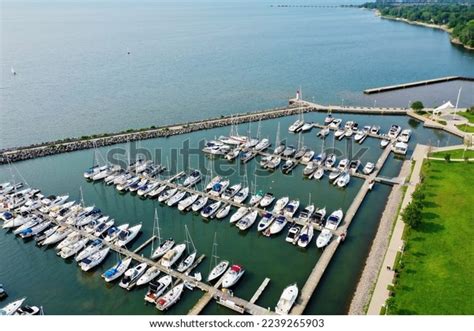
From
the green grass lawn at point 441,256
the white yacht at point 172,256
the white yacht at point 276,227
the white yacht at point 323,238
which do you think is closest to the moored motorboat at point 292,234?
the white yacht at point 276,227

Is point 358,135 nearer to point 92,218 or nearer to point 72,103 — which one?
point 92,218

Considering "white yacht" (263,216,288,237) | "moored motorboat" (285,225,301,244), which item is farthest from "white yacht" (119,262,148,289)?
"moored motorboat" (285,225,301,244)

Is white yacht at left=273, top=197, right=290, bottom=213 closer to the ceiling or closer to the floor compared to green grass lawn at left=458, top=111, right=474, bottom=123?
closer to the floor

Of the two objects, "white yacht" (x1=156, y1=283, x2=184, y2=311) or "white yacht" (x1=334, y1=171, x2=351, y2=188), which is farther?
"white yacht" (x1=334, y1=171, x2=351, y2=188)

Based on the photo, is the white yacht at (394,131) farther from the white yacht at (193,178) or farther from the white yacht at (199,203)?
the white yacht at (199,203)

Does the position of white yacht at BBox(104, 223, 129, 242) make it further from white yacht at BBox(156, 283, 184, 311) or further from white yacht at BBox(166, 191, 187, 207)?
white yacht at BBox(156, 283, 184, 311)
